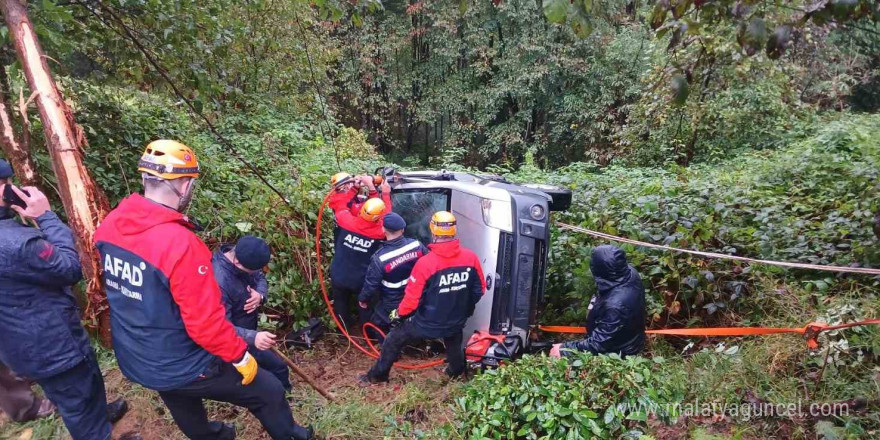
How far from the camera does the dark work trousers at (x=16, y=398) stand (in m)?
3.49

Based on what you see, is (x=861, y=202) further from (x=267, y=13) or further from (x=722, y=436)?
(x=267, y=13)

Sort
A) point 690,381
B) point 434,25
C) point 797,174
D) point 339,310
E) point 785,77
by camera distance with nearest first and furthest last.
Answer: point 690,381 < point 339,310 < point 797,174 < point 785,77 < point 434,25

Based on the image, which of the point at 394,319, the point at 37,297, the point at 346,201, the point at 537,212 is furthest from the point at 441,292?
the point at 37,297

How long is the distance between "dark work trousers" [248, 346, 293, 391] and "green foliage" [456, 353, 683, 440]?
1.56 metres

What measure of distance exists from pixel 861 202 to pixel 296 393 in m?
Answer: 5.16

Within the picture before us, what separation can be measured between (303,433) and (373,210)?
1988mm

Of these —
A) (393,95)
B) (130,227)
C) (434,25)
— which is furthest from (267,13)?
(130,227)

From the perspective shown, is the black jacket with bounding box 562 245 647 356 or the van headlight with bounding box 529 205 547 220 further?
the van headlight with bounding box 529 205 547 220

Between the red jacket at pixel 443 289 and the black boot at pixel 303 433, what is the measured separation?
3.57ft

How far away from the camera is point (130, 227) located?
2402 mm

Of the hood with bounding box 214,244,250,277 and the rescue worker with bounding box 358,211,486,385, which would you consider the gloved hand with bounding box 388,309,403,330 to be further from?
the hood with bounding box 214,244,250,277

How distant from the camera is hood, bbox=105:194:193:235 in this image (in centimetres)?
240

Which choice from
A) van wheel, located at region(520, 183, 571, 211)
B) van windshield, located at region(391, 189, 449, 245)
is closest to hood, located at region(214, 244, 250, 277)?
van windshield, located at region(391, 189, 449, 245)

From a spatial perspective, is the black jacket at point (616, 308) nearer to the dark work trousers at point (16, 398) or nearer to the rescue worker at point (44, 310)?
the rescue worker at point (44, 310)
